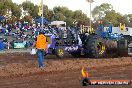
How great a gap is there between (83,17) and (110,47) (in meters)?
55.1

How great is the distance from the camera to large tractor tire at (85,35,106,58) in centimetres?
2162

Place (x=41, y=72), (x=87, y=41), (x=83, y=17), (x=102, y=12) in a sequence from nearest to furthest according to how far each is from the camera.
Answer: (x=41, y=72)
(x=87, y=41)
(x=83, y=17)
(x=102, y=12)

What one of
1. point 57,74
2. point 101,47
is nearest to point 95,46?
point 101,47

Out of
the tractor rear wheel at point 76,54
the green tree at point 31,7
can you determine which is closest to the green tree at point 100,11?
the green tree at point 31,7

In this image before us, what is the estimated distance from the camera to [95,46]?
70.9 ft

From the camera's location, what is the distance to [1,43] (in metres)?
32.3

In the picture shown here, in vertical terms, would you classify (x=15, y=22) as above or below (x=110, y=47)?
above

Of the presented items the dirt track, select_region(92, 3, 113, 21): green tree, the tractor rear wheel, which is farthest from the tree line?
the dirt track

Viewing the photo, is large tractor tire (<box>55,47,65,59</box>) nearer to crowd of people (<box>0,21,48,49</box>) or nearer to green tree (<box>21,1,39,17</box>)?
crowd of people (<box>0,21,48,49</box>)

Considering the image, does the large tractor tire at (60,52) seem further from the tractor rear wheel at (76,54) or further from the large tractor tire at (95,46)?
the large tractor tire at (95,46)

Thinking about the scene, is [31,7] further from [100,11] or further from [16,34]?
[100,11]

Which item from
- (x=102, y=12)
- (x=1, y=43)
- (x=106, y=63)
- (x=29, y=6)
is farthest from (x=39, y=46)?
(x=102, y=12)

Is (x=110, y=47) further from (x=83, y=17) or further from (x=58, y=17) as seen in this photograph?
(x=83, y=17)

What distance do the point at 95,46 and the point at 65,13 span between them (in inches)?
2093
